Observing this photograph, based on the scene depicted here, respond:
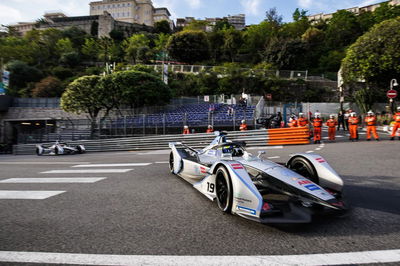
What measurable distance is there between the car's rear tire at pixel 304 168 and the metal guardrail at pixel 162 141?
944 cm

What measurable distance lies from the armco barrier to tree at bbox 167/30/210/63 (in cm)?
5455

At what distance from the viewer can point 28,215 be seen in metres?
3.67

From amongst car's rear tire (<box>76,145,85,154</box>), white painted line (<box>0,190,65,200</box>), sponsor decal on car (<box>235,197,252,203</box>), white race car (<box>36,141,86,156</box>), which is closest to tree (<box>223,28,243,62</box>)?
car's rear tire (<box>76,145,85,154</box>)

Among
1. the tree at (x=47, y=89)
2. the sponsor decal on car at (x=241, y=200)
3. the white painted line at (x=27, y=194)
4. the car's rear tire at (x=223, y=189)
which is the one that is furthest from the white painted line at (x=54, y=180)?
the tree at (x=47, y=89)

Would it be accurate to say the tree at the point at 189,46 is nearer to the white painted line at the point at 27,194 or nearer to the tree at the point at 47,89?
the tree at the point at 47,89

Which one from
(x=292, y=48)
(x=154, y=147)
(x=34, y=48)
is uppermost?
(x=34, y=48)

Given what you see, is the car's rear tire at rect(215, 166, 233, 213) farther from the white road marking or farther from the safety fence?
the safety fence

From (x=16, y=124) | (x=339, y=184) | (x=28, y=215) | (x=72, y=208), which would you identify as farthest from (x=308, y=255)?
(x=16, y=124)

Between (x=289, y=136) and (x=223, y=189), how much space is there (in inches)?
423

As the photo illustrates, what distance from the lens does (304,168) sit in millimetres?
4395

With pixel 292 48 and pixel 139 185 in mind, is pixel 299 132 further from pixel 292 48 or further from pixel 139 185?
pixel 292 48

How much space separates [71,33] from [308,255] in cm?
11046

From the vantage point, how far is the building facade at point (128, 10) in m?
120

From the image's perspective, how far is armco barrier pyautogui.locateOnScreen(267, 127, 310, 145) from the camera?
1324cm
